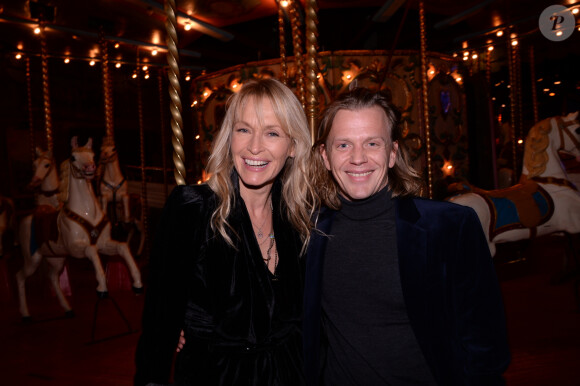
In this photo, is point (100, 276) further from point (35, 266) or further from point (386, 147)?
point (386, 147)

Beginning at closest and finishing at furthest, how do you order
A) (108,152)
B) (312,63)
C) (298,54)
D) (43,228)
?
(312,63)
(298,54)
(43,228)
(108,152)

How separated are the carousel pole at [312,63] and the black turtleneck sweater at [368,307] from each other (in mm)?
551

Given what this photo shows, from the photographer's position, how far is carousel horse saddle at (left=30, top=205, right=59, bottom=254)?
5.08 metres

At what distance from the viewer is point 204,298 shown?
149cm

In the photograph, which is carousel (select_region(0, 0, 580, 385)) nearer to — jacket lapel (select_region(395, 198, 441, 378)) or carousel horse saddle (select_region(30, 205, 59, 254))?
carousel horse saddle (select_region(30, 205, 59, 254))

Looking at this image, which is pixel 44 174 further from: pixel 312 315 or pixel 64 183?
pixel 312 315

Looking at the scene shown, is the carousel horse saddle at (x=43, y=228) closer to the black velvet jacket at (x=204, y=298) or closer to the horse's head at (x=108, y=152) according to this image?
the horse's head at (x=108, y=152)

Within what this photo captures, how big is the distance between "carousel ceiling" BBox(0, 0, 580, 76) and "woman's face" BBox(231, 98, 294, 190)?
4.03 metres

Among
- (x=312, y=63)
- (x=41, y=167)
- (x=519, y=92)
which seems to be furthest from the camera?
(x=519, y=92)

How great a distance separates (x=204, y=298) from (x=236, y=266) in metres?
0.15

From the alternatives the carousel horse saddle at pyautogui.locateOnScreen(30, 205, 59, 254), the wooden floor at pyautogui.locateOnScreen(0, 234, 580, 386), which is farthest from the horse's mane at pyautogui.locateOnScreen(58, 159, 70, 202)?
the wooden floor at pyautogui.locateOnScreen(0, 234, 580, 386)

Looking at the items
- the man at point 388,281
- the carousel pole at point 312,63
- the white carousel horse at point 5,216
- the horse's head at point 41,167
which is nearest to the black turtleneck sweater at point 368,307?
the man at point 388,281

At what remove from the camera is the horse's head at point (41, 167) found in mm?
5488

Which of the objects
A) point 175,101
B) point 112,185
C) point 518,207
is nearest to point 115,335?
point 175,101
